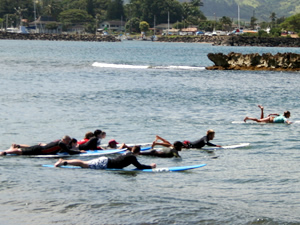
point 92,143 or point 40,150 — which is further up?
A: point 92,143

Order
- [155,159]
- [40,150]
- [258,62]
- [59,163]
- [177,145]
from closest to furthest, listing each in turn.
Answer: [59,163] → [40,150] → [177,145] → [155,159] → [258,62]

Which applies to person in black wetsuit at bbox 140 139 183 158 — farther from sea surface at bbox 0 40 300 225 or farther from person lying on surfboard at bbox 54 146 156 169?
person lying on surfboard at bbox 54 146 156 169

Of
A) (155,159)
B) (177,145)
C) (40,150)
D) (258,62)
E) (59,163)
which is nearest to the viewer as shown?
(59,163)

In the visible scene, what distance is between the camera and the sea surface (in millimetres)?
15953

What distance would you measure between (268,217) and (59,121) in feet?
60.8

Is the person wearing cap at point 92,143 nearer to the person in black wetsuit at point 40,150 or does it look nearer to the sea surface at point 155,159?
the person in black wetsuit at point 40,150

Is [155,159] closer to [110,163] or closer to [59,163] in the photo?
[110,163]

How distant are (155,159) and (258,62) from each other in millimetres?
54917

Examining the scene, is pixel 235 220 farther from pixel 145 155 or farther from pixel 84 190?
pixel 145 155

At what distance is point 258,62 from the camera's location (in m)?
75.2

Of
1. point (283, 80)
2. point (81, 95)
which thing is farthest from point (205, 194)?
point (283, 80)

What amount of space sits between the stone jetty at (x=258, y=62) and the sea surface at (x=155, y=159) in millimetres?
19063

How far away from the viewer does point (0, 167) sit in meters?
20.5

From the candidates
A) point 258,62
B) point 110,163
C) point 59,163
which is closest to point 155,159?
point 110,163
